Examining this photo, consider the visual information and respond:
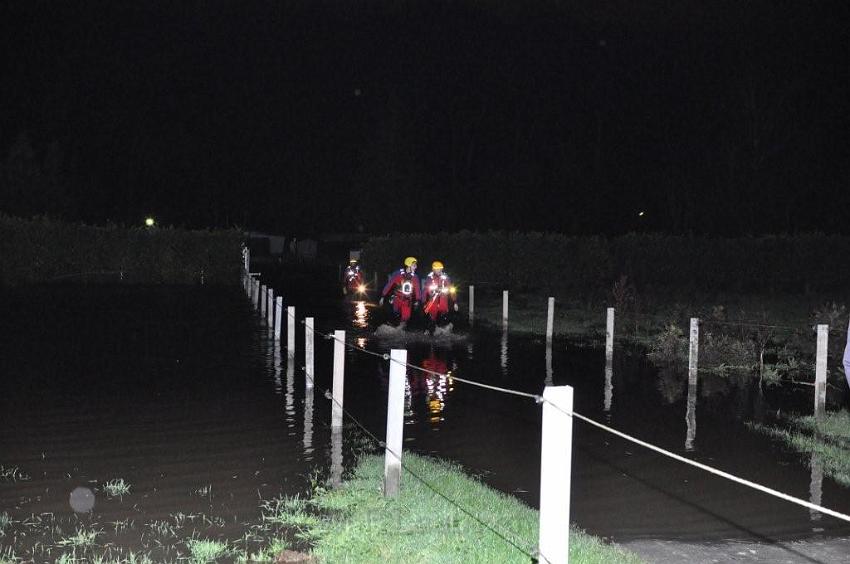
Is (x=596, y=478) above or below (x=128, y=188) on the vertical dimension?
below

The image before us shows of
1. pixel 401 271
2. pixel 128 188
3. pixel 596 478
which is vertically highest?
pixel 128 188

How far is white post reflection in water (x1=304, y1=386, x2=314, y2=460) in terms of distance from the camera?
9934 millimetres

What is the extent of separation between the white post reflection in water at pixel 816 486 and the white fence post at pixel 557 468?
3425mm

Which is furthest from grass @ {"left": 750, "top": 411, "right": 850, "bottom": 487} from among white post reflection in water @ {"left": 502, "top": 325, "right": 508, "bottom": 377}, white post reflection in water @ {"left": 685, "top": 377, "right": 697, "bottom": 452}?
white post reflection in water @ {"left": 502, "top": 325, "right": 508, "bottom": 377}

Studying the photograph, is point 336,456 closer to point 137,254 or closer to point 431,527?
point 431,527

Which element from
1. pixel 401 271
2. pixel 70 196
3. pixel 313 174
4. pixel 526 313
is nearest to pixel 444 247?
pixel 526 313

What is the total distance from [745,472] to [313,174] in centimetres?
11112

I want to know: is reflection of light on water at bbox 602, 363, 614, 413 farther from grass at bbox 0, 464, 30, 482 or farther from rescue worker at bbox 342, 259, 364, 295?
rescue worker at bbox 342, 259, 364, 295

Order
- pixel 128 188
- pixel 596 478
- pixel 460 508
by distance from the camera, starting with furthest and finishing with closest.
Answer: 1. pixel 128 188
2. pixel 596 478
3. pixel 460 508

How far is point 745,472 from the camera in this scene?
9.58 m

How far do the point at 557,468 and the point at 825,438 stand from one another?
290 inches

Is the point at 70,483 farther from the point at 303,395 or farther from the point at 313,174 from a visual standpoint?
the point at 313,174

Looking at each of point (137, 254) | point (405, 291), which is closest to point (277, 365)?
point (405, 291)

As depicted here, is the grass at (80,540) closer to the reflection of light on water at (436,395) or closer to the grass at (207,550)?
the grass at (207,550)
